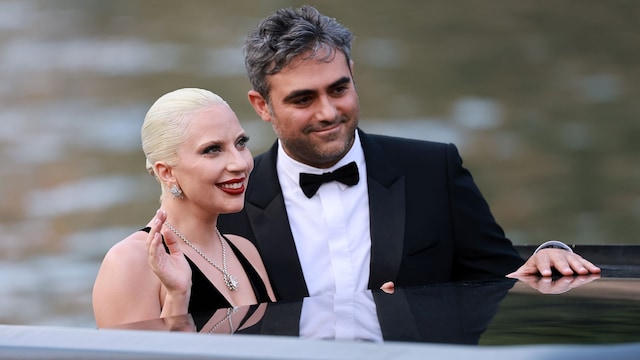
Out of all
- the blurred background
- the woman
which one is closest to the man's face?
the woman

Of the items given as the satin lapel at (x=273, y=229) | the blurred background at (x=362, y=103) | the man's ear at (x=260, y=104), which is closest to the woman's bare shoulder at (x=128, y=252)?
the satin lapel at (x=273, y=229)

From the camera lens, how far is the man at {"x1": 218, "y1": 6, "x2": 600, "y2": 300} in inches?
115

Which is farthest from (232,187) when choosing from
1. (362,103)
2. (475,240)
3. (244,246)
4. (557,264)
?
(362,103)

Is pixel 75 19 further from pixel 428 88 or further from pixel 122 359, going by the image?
pixel 122 359

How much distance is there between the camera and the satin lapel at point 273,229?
2805 mm

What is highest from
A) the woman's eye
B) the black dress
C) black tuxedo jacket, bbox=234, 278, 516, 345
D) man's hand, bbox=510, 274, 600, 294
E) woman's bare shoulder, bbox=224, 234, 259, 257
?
the woman's eye

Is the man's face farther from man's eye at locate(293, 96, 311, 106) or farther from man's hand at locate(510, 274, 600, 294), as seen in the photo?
man's hand at locate(510, 274, 600, 294)

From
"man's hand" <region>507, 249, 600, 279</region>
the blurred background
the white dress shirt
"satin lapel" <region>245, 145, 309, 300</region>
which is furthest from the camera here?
the blurred background

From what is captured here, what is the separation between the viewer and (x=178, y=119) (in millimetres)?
2252

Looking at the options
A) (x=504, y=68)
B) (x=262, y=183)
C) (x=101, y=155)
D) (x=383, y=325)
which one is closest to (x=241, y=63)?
(x=101, y=155)

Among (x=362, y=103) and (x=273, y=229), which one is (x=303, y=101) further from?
(x=362, y=103)

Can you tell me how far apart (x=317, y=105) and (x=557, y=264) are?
88 cm

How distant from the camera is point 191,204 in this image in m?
2.32

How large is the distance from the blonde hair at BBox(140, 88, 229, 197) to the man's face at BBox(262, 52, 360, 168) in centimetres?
63
